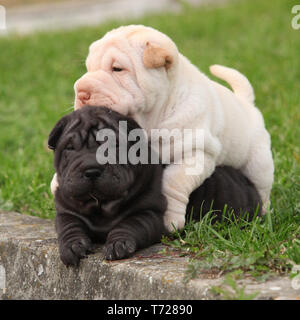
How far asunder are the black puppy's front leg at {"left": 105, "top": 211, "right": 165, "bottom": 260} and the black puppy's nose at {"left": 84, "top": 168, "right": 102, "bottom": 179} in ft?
1.07

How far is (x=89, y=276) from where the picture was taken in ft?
9.43

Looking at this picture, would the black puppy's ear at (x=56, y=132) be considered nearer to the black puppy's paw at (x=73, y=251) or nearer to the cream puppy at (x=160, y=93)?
the cream puppy at (x=160, y=93)

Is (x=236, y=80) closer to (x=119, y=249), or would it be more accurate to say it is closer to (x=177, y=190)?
(x=177, y=190)

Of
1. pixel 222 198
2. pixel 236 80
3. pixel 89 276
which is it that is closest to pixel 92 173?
pixel 89 276

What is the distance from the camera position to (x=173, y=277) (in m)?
2.60

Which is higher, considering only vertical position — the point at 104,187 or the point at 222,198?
the point at 104,187

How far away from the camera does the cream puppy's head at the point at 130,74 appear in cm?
302

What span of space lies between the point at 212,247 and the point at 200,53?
577 cm

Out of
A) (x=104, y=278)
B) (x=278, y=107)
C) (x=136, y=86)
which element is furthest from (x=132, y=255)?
(x=278, y=107)

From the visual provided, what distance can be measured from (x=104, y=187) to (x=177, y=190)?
1.56ft

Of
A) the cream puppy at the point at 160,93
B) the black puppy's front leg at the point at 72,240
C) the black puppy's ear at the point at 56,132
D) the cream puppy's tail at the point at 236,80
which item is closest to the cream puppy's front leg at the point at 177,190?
the cream puppy at the point at 160,93

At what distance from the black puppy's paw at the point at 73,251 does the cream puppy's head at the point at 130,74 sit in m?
0.69

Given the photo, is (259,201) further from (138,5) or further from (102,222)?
(138,5)

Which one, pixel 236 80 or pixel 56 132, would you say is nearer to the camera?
pixel 56 132
